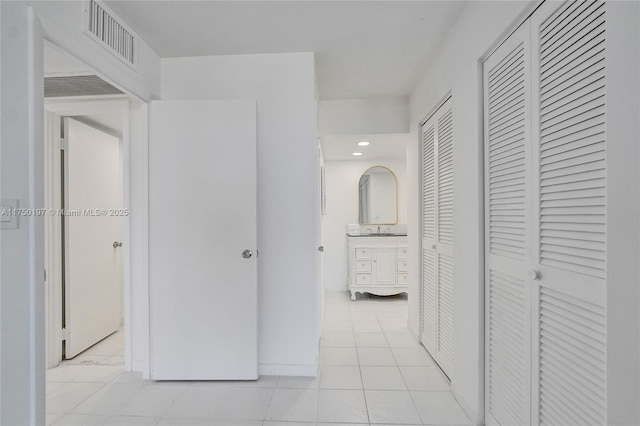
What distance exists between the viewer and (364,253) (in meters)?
4.27

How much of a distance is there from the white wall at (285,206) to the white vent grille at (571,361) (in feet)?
4.66

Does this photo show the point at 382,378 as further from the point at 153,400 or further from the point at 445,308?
the point at 153,400

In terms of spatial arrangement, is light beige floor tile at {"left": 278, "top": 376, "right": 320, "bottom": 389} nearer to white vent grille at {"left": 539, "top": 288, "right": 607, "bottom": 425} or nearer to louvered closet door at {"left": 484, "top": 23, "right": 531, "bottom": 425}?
louvered closet door at {"left": 484, "top": 23, "right": 531, "bottom": 425}

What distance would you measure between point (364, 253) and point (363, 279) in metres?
0.36

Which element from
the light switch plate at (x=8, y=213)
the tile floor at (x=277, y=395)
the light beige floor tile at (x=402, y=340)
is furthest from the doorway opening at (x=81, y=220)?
the light beige floor tile at (x=402, y=340)

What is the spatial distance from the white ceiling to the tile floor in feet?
7.66

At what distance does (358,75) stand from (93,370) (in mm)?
3166

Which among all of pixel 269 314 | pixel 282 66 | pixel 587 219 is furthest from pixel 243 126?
pixel 587 219

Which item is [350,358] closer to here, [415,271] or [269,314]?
[269,314]

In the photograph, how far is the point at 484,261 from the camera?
5.43ft

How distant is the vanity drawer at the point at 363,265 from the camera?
4254 millimetres

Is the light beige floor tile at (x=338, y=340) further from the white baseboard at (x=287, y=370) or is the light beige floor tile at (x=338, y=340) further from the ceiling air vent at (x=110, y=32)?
the ceiling air vent at (x=110, y=32)

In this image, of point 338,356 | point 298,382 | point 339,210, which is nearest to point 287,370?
point 298,382

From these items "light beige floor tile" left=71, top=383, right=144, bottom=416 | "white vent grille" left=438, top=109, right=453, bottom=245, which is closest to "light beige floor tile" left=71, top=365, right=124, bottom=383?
"light beige floor tile" left=71, top=383, right=144, bottom=416
